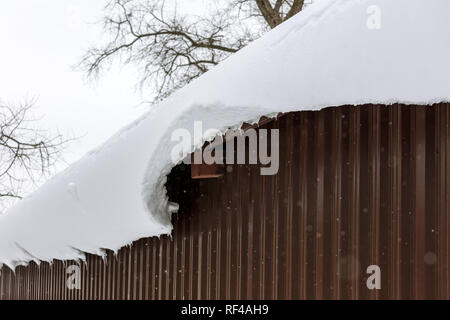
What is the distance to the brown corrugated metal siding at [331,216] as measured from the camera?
3.58 m

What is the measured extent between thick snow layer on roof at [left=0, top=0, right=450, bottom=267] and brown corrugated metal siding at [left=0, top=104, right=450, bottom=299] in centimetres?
34

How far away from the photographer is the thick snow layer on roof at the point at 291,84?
135 inches

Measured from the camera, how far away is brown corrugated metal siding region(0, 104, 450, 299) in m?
3.58

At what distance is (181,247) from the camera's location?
15.8ft

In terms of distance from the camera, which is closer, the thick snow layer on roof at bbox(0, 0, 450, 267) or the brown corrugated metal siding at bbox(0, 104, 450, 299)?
the thick snow layer on roof at bbox(0, 0, 450, 267)

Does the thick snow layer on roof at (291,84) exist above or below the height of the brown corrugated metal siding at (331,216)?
above

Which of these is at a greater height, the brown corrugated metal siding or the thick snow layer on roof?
the thick snow layer on roof

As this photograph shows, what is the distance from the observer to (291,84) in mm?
3654

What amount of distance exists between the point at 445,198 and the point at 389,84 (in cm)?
82

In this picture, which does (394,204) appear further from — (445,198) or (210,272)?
(210,272)

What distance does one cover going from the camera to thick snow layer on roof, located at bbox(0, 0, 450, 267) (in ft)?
11.3

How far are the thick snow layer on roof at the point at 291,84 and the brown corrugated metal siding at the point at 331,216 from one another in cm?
34

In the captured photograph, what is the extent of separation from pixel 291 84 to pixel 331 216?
96 centimetres

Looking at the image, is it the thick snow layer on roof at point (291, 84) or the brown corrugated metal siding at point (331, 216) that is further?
the brown corrugated metal siding at point (331, 216)
